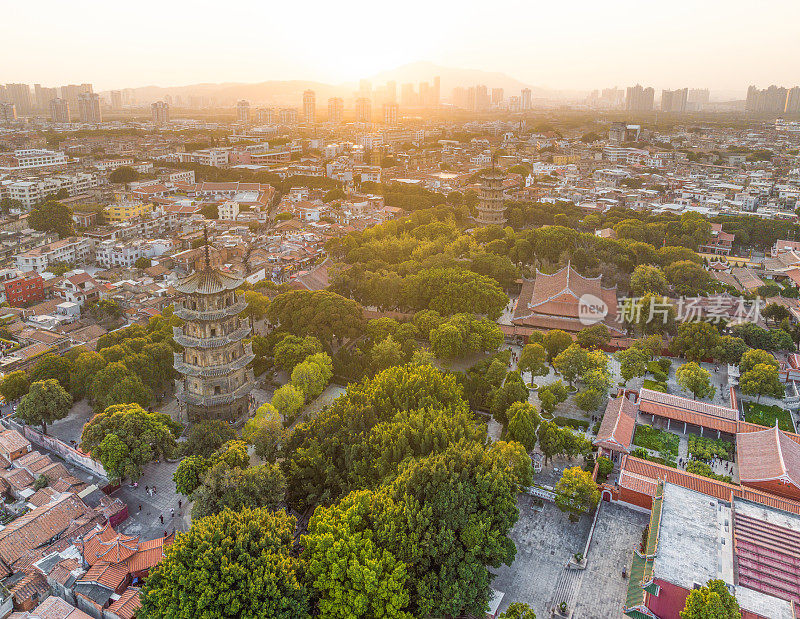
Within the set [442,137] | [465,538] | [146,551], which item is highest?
[442,137]

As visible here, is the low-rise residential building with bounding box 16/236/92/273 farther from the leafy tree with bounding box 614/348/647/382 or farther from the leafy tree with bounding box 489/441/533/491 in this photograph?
the leafy tree with bounding box 614/348/647/382

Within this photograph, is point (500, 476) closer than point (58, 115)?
Yes

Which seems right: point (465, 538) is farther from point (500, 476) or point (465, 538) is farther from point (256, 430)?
point (256, 430)

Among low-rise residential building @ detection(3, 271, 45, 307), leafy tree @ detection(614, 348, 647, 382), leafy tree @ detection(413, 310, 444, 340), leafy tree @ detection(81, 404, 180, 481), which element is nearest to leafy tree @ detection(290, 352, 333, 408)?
leafy tree @ detection(81, 404, 180, 481)

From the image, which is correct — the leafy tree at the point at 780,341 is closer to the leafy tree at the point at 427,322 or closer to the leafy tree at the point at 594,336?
the leafy tree at the point at 594,336

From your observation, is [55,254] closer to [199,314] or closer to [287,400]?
[199,314]

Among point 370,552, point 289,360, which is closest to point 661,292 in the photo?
point 289,360

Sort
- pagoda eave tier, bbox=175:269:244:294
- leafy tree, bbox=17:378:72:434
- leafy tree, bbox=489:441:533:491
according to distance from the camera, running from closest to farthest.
→ 1. leafy tree, bbox=489:441:533:491
2. pagoda eave tier, bbox=175:269:244:294
3. leafy tree, bbox=17:378:72:434

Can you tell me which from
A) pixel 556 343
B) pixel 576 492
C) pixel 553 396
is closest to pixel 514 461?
pixel 576 492
